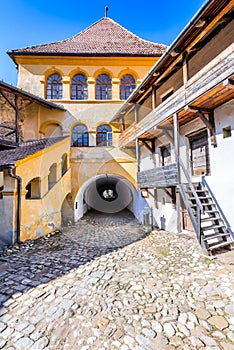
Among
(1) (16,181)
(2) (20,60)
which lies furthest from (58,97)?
(1) (16,181)

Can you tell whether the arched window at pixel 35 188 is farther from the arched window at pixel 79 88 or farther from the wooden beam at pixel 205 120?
the arched window at pixel 79 88

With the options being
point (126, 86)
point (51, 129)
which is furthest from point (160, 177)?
point (51, 129)

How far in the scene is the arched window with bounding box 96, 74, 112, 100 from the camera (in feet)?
46.9

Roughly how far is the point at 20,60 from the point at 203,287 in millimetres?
17054

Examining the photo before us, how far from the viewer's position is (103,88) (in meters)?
14.4

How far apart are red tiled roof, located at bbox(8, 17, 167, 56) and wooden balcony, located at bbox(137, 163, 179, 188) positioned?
9974 millimetres

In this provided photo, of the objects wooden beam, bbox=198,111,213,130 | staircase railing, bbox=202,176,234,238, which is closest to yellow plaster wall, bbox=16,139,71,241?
wooden beam, bbox=198,111,213,130

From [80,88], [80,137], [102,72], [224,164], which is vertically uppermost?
[102,72]

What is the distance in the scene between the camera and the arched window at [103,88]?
14.3m

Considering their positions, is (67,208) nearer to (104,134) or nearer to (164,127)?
(104,134)

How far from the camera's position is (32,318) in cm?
323

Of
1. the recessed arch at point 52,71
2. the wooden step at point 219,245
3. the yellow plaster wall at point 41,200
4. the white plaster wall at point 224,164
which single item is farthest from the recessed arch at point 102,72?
the wooden step at point 219,245

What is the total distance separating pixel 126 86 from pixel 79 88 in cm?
354

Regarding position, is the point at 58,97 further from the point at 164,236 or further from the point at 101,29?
the point at 164,236
